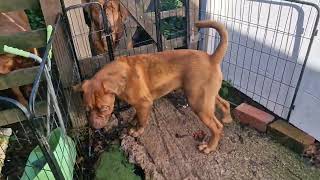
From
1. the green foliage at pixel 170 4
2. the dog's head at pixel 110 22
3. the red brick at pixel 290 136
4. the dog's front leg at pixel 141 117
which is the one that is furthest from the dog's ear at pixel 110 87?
the green foliage at pixel 170 4

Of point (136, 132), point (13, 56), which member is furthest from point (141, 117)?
point (13, 56)

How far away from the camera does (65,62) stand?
419cm

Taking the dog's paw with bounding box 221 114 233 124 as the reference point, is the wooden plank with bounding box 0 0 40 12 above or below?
above

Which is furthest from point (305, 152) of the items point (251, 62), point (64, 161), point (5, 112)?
point (5, 112)

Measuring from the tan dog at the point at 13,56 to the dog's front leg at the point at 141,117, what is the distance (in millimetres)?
1540

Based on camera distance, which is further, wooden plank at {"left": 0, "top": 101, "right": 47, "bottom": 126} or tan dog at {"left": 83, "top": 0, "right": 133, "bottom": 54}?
tan dog at {"left": 83, "top": 0, "right": 133, "bottom": 54}

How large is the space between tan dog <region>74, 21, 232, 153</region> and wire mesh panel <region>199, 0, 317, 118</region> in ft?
3.15

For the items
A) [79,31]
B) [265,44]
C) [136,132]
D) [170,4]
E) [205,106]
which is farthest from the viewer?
[170,4]

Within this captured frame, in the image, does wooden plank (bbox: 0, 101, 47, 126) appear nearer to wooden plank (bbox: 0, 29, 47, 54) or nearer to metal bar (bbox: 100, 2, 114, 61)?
wooden plank (bbox: 0, 29, 47, 54)

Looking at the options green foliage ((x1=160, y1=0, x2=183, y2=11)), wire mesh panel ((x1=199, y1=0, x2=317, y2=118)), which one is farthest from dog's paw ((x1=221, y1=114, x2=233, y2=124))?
green foliage ((x1=160, y1=0, x2=183, y2=11))

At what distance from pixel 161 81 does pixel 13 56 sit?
1863 mm

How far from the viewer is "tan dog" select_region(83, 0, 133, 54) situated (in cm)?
489

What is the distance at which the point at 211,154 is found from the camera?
4023 mm

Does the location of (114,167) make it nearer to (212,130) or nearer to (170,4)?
(212,130)
